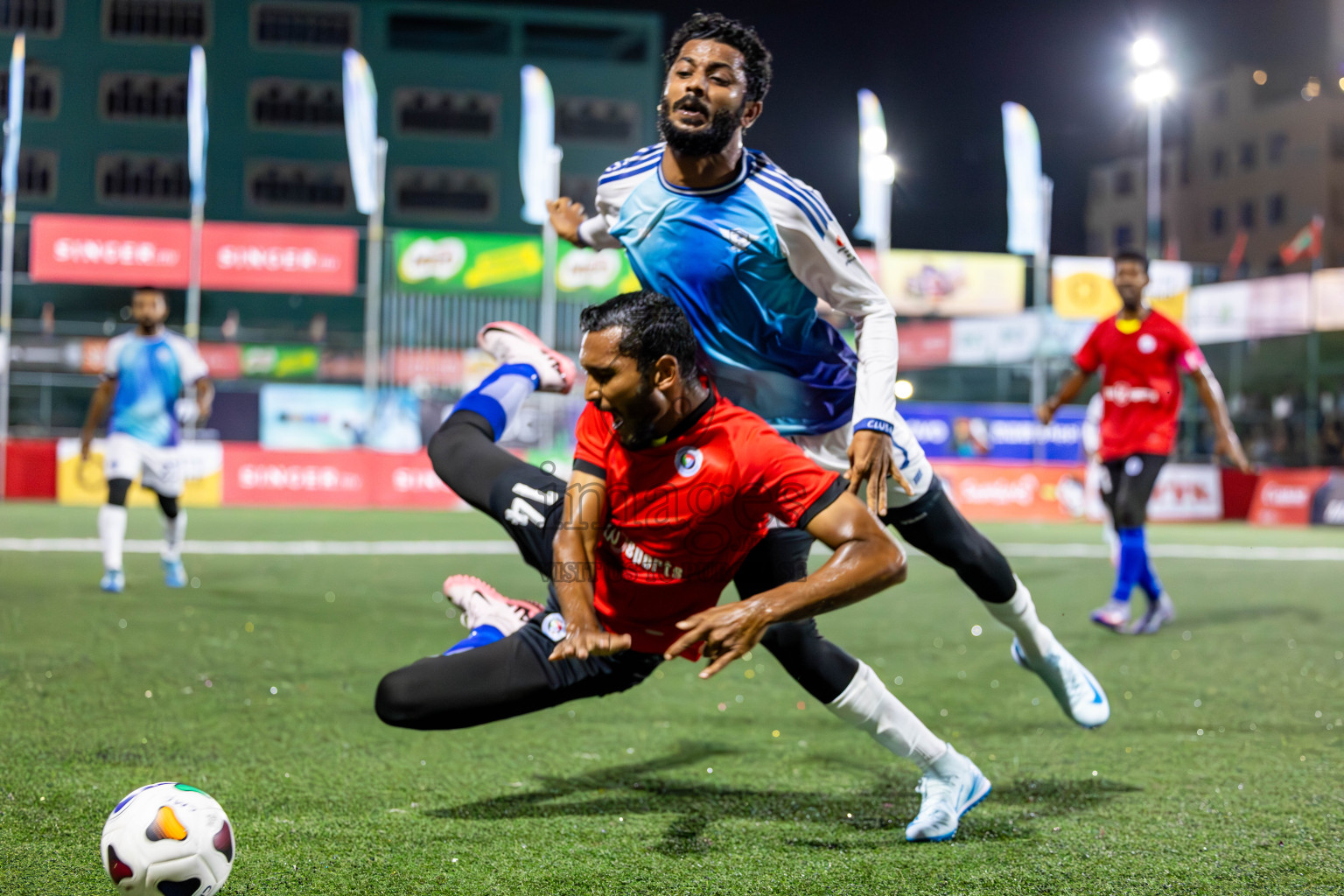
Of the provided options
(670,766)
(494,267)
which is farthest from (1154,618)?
(494,267)

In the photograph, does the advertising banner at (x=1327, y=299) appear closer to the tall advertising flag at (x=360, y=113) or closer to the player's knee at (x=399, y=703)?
the tall advertising flag at (x=360, y=113)

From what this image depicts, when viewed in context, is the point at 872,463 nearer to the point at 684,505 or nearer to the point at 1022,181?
the point at 684,505

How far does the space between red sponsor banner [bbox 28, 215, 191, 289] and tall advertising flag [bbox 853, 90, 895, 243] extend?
39.9 ft

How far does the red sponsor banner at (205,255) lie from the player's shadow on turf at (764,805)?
16240 mm

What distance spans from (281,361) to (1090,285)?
15.0 m

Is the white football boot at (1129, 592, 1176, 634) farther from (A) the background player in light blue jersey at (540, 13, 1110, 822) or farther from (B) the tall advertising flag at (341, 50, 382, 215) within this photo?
(B) the tall advertising flag at (341, 50, 382, 215)

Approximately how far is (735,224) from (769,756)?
1.94m

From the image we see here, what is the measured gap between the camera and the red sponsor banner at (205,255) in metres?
18.9

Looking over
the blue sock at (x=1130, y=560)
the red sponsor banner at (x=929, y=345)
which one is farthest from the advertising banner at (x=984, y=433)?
the blue sock at (x=1130, y=560)

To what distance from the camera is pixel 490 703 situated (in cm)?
322

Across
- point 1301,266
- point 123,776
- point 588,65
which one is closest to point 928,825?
point 123,776

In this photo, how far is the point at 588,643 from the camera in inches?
109

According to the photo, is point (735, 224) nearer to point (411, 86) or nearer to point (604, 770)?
point (604, 770)

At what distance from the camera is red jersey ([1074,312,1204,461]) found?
767 centimetres
